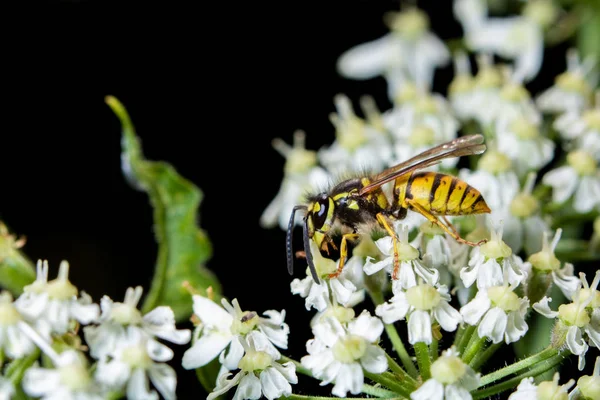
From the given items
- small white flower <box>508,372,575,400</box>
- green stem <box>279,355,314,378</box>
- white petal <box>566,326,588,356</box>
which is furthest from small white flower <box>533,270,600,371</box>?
green stem <box>279,355,314,378</box>

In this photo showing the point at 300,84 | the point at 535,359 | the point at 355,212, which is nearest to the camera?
the point at 535,359

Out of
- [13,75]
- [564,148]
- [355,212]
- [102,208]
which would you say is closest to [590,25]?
[564,148]

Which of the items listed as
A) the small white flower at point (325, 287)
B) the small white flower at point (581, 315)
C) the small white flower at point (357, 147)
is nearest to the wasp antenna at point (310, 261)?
the small white flower at point (325, 287)

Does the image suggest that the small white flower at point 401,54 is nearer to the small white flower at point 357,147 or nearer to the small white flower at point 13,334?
the small white flower at point 357,147

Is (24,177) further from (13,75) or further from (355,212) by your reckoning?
(355,212)

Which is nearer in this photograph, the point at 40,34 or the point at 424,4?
the point at 40,34

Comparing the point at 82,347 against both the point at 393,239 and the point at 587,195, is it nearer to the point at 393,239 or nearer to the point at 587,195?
the point at 393,239

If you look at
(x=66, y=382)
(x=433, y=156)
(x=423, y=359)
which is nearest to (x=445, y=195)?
(x=433, y=156)
